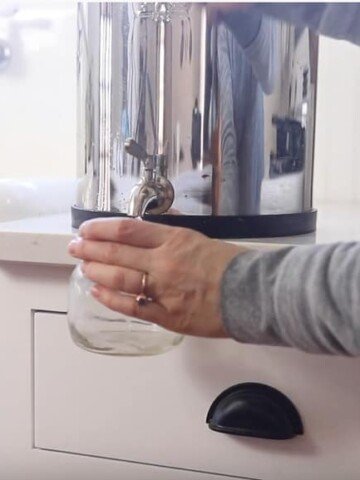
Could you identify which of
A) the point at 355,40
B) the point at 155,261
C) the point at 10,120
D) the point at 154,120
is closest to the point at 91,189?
the point at 154,120

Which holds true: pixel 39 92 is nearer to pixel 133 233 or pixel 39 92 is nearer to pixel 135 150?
pixel 135 150

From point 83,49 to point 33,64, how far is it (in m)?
0.49

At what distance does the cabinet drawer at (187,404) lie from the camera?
587 millimetres

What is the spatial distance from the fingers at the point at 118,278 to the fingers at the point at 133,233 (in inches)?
0.7

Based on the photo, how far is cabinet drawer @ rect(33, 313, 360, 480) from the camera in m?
0.59

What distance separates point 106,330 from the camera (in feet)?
1.86

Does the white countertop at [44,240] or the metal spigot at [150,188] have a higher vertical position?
the metal spigot at [150,188]

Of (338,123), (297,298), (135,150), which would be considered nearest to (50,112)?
(338,123)

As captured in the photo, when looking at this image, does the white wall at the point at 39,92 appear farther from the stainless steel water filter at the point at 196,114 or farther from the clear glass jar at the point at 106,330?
the clear glass jar at the point at 106,330

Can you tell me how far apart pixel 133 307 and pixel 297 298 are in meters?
0.11

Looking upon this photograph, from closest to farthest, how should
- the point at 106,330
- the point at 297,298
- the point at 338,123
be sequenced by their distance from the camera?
the point at 297,298, the point at 106,330, the point at 338,123

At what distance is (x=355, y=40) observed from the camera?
0.83 meters

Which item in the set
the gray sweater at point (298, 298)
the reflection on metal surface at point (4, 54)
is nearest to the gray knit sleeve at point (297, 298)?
the gray sweater at point (298, 298)

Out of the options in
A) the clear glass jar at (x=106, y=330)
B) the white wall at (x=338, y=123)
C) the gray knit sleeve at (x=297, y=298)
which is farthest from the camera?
the white wall at (x=338, y=123)
